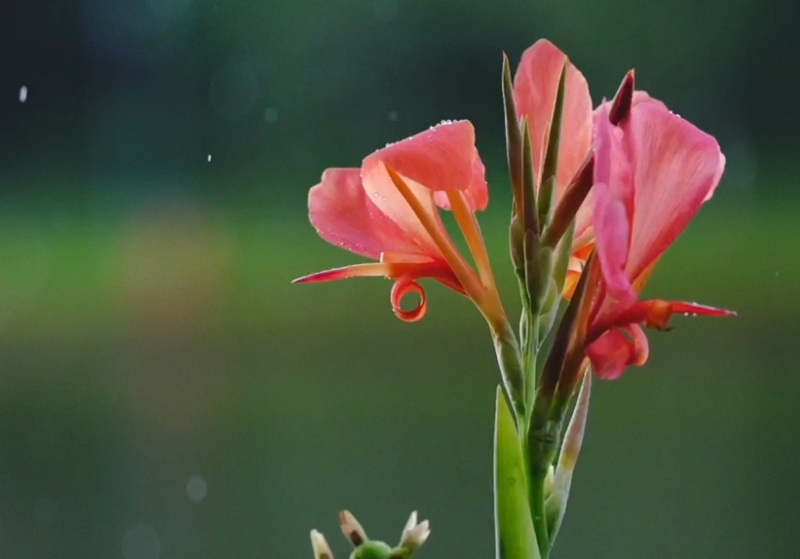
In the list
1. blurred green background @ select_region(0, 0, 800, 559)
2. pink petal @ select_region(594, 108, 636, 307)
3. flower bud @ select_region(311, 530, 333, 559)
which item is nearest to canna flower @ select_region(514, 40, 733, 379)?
pink petal @ select_region(594, 108, 636, 307)

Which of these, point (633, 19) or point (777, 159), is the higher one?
point (633, 19)

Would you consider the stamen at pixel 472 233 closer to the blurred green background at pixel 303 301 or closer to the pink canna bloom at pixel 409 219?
the pink canna bloom at pixel 409 219

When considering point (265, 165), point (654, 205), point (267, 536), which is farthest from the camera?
point (265, 165)

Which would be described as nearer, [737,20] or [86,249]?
[737,20]

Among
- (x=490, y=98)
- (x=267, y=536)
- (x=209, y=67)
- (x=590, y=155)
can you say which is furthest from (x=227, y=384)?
(x=590, y=155)

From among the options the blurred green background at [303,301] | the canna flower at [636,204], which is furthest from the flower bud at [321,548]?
the blurred green background at [303,301]

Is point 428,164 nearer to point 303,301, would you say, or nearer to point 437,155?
point 437,155

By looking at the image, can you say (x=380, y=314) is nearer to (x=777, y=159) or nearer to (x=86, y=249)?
(x=86, y=249)

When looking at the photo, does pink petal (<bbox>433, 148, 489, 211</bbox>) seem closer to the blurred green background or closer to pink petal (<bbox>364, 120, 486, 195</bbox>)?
pink petal (<bbox>364, 120, 486, 195</bbox>)
